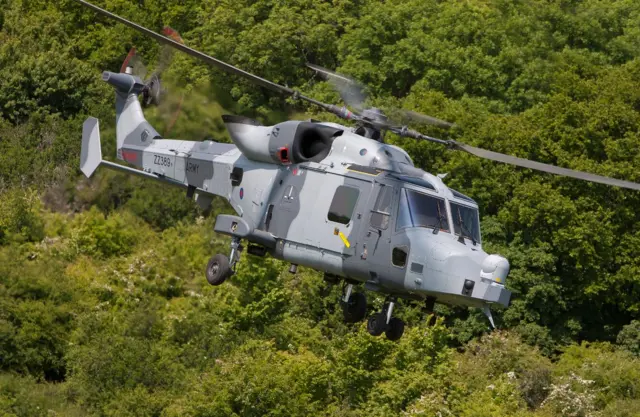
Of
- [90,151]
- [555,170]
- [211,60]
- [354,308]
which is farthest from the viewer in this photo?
[90,151]

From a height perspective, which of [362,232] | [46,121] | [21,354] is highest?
[362,232]

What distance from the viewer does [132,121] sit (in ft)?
116

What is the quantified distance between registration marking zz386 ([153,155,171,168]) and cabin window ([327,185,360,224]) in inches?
230

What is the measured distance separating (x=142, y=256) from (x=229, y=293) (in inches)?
243

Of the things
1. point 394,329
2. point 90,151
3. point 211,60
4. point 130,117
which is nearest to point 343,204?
point 394,329

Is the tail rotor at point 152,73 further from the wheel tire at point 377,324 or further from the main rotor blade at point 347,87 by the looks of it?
the wheel tire at point 377,324

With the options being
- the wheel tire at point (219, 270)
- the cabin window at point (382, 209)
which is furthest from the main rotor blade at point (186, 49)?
the wheel tire at point (219, 270)

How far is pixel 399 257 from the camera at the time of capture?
90.2ft

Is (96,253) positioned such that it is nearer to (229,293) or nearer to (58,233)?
(58,233)

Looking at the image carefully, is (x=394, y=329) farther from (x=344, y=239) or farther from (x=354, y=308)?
(x=344, y=239)

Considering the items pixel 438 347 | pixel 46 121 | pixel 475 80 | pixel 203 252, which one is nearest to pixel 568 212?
pixel 438 347

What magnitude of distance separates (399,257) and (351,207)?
155 cm

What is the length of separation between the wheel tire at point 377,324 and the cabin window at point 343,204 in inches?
83.2

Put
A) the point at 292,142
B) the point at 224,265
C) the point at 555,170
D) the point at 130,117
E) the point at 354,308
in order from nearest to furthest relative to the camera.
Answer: the point at 555,170, the point at 292,142, the point at 224,265, the point at 354,308, the point at 130,117
